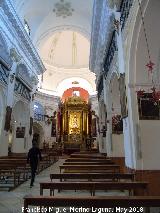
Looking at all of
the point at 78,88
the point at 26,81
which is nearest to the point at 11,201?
the point at 26,81

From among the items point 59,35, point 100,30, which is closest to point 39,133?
point 59,35

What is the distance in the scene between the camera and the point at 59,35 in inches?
898

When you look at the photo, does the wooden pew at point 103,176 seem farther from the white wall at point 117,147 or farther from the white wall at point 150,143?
the white wall at point 117,147

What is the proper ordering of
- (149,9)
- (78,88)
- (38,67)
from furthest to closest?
1. (78,88)
2. (38,67)
3. (149,9)

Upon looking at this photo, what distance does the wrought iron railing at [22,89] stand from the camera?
12560 mm

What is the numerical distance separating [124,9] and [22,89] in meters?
8.60

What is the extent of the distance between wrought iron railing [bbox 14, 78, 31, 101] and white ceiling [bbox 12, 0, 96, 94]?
3505 millimetres

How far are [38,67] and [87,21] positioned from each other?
453 cm

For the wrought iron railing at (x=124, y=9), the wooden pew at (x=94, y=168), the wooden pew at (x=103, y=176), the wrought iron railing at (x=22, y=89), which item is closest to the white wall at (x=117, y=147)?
the wooden pew at (x=94, y=168)

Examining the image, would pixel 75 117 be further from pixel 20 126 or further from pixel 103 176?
pixel 103 176

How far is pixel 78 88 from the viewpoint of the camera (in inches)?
1079

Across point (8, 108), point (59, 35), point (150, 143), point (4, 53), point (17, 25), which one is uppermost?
point (59, 35)

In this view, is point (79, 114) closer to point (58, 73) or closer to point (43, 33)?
point (58, 73)

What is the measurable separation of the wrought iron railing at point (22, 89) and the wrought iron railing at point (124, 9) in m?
7.29
